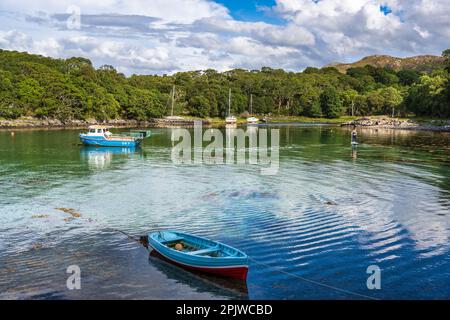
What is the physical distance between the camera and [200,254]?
2142 cm

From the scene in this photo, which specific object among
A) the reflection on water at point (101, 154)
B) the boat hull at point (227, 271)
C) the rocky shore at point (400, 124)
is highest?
the rocky shore at point (400, 124)

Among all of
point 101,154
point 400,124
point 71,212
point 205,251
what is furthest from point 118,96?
point 205,251

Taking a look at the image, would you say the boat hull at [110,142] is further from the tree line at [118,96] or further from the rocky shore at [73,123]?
the tree line at [118,96]

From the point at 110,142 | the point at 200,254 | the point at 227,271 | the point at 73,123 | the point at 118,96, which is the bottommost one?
the point at 227,271

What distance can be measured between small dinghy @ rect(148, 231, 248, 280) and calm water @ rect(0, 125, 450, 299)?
586mm

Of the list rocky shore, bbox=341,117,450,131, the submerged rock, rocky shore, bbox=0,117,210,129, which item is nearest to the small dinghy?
the submerged rock

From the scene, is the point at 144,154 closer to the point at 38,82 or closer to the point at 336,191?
the point at 336,191

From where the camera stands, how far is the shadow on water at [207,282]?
64.0 feet

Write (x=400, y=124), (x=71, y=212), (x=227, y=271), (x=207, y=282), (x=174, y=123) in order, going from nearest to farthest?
1. (x=227, y=271)
2. (x=207, y=282)
3. (x=71, y=212)
4. (x=400, y=124)
5. (x=174, y=123)

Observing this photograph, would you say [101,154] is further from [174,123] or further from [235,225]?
[174,123]

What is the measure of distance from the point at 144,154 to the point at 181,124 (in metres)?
94.6

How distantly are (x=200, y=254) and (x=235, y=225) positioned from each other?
7.74 meters

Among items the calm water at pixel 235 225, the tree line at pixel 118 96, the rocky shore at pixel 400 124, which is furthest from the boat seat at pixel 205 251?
the tree line at pixel 118 96

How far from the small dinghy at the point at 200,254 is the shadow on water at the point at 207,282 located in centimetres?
24
